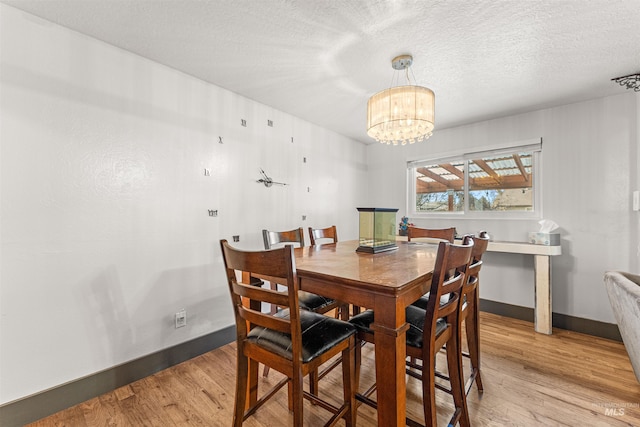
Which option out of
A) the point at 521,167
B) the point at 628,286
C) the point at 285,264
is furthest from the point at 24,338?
the point at 521,167

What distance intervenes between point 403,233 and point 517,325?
1.50m

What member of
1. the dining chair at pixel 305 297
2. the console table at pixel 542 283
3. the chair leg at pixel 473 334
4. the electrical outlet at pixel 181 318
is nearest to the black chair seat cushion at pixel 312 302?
the dining chair at pixel 305 297

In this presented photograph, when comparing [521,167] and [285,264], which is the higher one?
[521,167]

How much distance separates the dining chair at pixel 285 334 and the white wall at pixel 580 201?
265 cm

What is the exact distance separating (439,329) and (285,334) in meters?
0.74

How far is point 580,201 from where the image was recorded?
2.67 m

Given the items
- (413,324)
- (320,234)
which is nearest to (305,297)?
(320,234)

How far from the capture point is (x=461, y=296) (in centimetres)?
136

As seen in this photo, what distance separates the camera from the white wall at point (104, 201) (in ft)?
4.95

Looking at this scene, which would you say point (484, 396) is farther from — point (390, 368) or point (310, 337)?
point (310, 337)

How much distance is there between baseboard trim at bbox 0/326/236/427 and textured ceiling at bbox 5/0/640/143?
2.18m

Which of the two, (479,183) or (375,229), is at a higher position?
(479,183)

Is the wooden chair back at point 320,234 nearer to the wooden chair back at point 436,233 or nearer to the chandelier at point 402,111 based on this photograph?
the wooden chair back at point 436,233

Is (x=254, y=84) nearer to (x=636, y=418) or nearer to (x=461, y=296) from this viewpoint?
(x=461, y=296)
